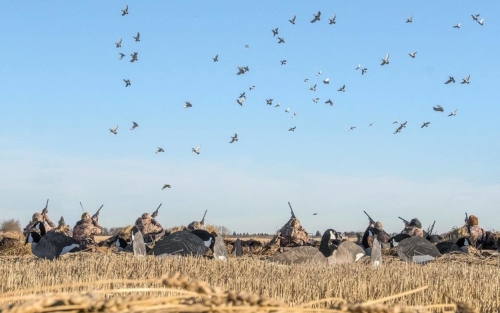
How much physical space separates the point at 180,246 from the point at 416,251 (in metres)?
5.30

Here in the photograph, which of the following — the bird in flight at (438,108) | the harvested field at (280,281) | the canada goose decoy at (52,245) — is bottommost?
the harvested field at (280,281)

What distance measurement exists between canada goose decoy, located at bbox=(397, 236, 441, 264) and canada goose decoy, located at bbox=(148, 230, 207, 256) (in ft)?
14.7

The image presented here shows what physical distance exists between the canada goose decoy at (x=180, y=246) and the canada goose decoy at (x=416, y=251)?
449cm

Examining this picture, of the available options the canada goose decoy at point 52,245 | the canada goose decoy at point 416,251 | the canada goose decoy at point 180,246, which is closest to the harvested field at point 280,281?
the canada goose decoy at point 180,246

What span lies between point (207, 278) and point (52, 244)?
591cm

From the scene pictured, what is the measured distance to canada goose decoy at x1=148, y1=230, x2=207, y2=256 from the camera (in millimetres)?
13961

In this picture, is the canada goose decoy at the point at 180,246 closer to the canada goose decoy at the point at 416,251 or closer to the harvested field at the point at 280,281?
the harvested field at the point at 280,281

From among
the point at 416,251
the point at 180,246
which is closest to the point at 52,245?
the point at 180,246

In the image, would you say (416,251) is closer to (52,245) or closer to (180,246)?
(180,246)

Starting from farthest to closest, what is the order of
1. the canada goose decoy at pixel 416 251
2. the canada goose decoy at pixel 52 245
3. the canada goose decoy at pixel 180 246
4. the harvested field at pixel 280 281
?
the canada goose decoy at pixel 416 251
the canada goose decoy at pixel 180 246
the canada goose decoy at pixel 52 245
the harvested field at pixel 280 281

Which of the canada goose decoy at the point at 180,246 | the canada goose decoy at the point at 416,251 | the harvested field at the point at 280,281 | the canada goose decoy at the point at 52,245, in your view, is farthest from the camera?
the canada goose decoy at the point at 416,251

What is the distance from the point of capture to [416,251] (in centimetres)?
1529

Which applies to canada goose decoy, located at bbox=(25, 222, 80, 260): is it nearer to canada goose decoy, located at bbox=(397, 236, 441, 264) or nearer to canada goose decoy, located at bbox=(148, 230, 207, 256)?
canada goose decoy, located at bbox=(148, 230, 207, 256)

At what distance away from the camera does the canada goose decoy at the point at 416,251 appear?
50.0 feet
